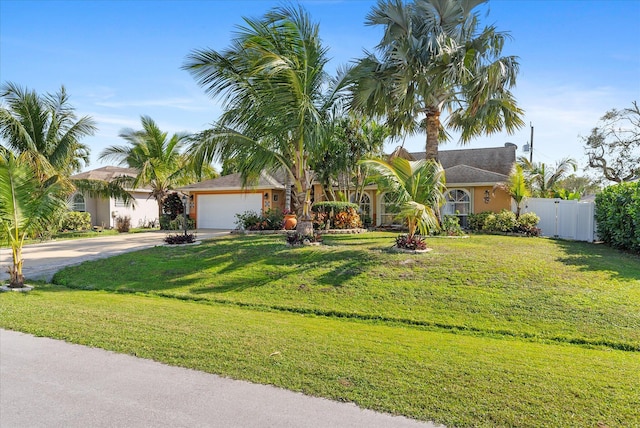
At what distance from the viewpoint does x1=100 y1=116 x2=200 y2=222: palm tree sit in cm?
2397

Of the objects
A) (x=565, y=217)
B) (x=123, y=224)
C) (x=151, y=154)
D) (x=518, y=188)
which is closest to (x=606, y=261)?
(x=565, y=217)

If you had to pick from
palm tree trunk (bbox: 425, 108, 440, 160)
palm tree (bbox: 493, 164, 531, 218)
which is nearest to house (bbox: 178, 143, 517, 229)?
palm tree (bbox: 493, 164, 531, 218)

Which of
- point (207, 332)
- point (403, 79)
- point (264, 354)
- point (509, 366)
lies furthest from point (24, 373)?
point (403, 79)

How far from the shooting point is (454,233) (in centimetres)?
1345

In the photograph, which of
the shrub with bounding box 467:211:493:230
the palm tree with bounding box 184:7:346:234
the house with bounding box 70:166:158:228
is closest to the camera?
the palm tree with bounding box 184:7:346:234

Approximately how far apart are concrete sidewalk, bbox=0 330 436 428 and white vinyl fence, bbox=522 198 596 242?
14476 millimetres

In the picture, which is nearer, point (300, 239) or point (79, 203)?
point (300, 239)

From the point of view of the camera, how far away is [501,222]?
15.4m

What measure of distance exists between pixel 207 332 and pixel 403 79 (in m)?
9.46

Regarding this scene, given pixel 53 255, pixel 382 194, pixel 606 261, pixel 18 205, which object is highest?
pixel 382 194

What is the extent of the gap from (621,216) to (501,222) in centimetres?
409

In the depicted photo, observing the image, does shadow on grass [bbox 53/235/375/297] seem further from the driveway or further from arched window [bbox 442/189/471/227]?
arched window [bbox 442/189/471/227]

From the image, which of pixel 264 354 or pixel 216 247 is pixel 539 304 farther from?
pixel 216 247

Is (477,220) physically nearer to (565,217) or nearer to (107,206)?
(565,217)
